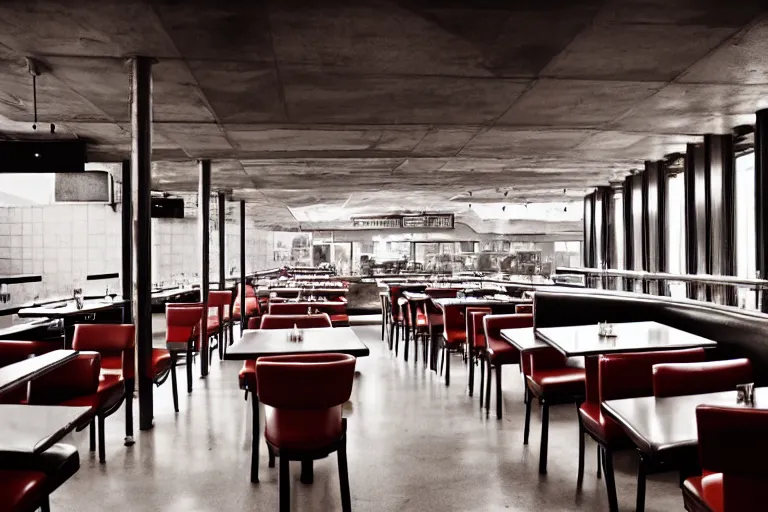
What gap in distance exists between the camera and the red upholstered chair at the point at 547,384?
3.38m

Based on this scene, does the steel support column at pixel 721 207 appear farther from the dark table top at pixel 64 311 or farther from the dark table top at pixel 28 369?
the dark table top at pixel 64 311

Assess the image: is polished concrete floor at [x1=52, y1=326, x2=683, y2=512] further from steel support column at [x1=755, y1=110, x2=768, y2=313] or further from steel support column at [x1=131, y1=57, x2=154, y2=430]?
steel support column at [x1=755, y1=110, x2=768, y2=313]

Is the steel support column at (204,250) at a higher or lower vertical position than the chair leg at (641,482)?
higher

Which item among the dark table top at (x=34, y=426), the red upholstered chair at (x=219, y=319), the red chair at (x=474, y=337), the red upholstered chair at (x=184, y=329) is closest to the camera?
the dark table top at (x=34, y=426)

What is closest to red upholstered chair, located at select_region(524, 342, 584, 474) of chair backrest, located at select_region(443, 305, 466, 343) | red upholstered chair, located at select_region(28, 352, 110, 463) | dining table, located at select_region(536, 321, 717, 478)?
dining table, located at select_region(536, 321, 717, 478)

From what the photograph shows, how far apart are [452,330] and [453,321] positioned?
0.11 metres

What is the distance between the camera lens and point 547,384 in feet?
11.6

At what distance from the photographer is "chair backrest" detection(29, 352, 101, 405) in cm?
321

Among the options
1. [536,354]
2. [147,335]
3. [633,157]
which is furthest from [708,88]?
[147,335]

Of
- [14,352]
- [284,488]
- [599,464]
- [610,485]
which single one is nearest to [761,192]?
[599,464]

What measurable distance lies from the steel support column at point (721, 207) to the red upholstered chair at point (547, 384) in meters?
4.16

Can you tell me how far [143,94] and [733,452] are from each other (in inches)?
161

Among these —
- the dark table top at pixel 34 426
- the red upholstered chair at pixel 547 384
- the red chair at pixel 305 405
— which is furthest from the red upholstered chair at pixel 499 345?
the dark table top at pixel 34 426

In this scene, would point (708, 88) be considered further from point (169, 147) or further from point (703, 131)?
point (169, 147)
